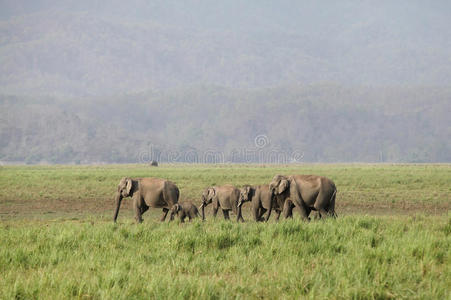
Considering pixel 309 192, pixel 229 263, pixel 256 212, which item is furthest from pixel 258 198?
pixel 229 263

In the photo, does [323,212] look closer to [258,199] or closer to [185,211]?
[258,199]

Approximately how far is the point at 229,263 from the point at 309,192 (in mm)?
8292

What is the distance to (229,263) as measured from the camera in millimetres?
10242

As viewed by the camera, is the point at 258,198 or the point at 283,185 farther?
the point at 258,198

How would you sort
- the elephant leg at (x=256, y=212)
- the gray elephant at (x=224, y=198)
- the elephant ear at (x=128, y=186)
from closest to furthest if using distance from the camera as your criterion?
1. the elephant ear at (x=128, y=186)
2. the elephant leg at (x=256, y=212)
3. the gray elephant at (x=224, y=198)

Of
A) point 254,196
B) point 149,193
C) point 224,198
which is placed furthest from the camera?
point 224,198

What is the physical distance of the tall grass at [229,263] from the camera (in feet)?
27.1

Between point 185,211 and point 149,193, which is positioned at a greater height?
point 149,193

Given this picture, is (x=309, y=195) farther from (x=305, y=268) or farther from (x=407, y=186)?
(x=407, y=186)

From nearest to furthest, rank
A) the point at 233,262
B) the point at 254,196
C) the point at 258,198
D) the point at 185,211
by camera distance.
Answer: the point at 233,262 → the point at 185,211 → the point at 258,198 → the point at 254,196

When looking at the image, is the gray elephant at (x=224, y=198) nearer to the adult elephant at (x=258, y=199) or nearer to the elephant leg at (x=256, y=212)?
the adult elephant at (x=258, y=199)

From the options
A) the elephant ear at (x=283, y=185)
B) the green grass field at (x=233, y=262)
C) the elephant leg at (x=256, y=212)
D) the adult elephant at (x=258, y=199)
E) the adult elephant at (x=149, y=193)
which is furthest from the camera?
the elephant leg at (x=256, y=212)

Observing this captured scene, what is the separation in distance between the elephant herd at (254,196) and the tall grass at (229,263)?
3.44 metres

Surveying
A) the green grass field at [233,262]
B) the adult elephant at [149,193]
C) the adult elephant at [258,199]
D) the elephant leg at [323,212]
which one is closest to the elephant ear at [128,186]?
the adult elephant at [149,193]
